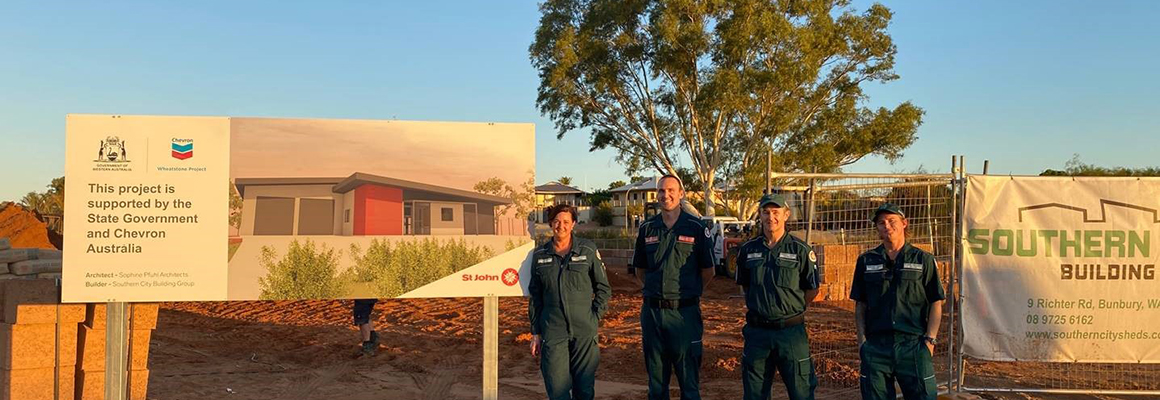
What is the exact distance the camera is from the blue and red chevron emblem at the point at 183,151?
504cm

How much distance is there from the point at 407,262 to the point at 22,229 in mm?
19738

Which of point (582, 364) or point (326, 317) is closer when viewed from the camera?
Result: point (582, 364)

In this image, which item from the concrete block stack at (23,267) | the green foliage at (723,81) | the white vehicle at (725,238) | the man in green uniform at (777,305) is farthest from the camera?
the green foliage at (723,81)

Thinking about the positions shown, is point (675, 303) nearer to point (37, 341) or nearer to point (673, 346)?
point (673, 346)

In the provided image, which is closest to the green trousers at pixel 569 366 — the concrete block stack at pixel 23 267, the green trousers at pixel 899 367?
the green trousers at pixel 899 367

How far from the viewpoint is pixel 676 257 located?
5105 mm

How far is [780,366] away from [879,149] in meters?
27.5

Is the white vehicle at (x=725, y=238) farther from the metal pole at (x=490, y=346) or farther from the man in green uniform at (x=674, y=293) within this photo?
the metal pole at (x=490, y=346)

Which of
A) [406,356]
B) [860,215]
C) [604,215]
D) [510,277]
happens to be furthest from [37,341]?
[604,215]

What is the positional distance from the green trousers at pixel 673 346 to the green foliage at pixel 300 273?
6.83 feet

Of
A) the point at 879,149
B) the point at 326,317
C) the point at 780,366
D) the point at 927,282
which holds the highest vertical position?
the point at 879,149

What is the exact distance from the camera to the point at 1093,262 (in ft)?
19.6

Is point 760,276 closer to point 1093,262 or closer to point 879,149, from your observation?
point 1093,262

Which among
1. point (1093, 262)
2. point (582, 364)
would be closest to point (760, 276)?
point (582, 364)
